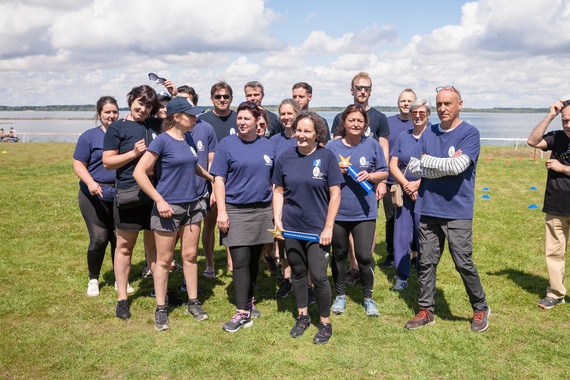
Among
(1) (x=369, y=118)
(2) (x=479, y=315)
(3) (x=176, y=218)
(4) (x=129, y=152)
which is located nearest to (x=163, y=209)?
(3) (x=176, y=218)

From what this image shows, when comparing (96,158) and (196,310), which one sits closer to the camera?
(196,310)

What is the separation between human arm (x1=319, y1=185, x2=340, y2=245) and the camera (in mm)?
4531

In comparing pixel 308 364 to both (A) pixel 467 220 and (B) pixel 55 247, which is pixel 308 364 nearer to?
(A) pixel 467 220

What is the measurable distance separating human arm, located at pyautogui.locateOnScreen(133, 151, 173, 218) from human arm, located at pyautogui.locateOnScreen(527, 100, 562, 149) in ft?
13.3

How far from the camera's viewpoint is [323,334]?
4.66 metres

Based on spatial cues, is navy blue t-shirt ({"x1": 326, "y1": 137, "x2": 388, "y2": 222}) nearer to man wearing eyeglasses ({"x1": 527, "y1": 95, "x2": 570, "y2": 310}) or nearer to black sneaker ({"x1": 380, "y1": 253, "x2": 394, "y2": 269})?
man wearing eyeglasses ({"x1": 527, "y1": 95, "x2": 570, "y2": 310})

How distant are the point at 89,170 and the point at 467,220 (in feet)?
13.9

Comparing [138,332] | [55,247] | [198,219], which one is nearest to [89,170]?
[198,219]

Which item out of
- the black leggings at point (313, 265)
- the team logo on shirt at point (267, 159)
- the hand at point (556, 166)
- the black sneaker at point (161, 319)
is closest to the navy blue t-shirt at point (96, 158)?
the black sneaker at point (161, 319)

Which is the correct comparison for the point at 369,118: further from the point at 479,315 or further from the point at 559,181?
the point at 479,315

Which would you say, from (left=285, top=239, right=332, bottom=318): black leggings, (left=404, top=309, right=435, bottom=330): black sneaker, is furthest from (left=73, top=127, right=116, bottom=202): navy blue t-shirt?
(left=404, top=309, right=435, bottom=330): black sneaker

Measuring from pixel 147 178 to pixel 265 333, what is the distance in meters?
1.97

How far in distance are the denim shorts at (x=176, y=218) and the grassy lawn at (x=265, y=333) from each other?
3.63 ft

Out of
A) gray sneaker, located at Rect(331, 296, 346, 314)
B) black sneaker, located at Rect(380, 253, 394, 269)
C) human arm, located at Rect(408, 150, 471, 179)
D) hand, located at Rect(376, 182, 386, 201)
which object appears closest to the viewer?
human arm, located at Rect(408, 150, 471, 179)
